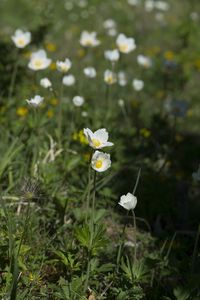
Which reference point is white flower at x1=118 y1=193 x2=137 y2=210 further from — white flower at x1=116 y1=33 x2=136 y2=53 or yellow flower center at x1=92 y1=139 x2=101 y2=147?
white flower at x1=116 y1=33 x2=136 y2=53

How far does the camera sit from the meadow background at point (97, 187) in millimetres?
2443

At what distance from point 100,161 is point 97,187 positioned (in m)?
0.81

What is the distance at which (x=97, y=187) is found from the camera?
318 cm

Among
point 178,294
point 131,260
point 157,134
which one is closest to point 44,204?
point 131,260

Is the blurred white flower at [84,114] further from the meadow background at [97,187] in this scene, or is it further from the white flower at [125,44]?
the white flower at [125,44]

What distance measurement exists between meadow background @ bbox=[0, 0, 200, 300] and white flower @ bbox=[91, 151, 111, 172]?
0.13 ft

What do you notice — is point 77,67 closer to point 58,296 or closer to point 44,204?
point 44,204

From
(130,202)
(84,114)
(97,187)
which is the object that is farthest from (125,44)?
(130,202)

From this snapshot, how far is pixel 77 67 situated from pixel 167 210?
2812mm

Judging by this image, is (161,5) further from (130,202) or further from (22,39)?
(130,202)

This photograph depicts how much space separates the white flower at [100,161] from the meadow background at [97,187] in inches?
1.5

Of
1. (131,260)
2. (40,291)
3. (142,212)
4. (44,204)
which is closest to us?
(40,291)

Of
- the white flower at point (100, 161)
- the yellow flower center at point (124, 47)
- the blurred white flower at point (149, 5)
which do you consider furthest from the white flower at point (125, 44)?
the blurred white flower at point (149, 5)

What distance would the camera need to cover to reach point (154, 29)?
719 cm
